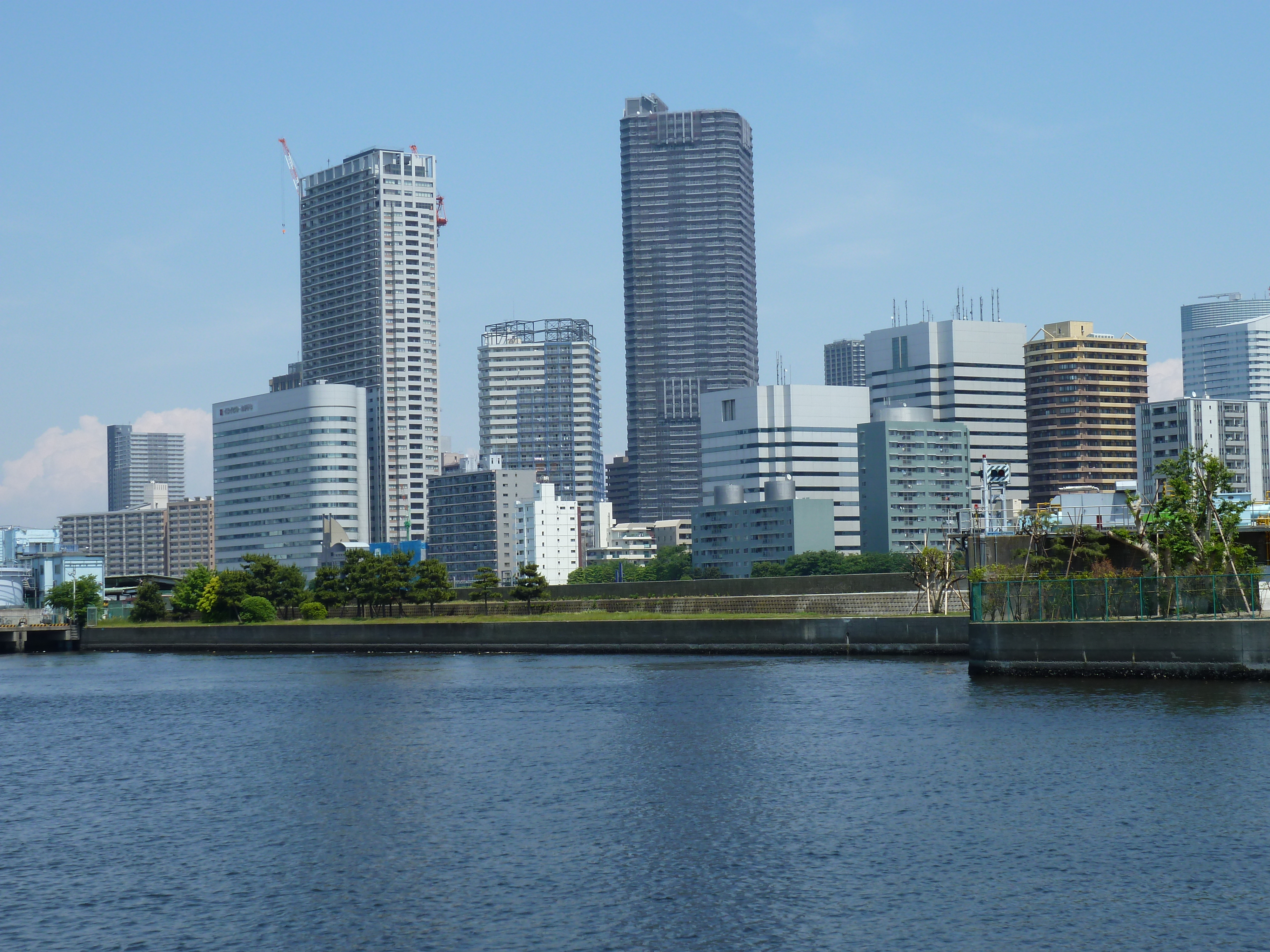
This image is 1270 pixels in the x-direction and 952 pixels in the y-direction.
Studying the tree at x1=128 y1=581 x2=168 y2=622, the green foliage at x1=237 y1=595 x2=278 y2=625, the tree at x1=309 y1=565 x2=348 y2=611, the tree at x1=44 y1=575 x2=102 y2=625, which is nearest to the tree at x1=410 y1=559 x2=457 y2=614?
the tree at x1=309 y1=565 x2=348 y2=611

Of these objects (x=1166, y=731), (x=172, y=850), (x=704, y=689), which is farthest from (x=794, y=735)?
(x=172, y=850)

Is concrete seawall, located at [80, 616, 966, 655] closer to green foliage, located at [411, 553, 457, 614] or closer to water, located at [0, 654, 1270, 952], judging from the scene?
green foliage, located at [411, 553, 457, 614]

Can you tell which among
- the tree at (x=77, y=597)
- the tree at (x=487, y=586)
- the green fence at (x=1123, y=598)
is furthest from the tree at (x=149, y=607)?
the green fence at (x=1123, y=598)

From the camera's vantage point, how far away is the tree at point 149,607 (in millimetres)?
144875

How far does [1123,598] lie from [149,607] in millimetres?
109916

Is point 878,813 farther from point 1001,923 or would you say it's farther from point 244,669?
point 244,669

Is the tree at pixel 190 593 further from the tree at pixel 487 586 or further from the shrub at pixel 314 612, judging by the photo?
the tree at pixel 487 586

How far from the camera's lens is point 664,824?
36.0 meters

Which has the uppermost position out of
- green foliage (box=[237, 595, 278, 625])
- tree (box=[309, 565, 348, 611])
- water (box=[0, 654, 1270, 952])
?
tree (box=[309, 565, 348, 611])

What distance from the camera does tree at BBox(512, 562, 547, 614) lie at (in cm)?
11725

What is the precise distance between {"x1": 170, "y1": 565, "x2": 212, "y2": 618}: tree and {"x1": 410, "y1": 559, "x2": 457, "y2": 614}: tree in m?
27.3

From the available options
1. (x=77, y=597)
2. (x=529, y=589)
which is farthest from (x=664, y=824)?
(x=77, y=597)

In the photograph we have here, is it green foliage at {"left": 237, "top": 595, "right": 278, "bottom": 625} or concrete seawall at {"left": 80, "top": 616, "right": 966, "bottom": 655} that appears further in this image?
green foliage at {"left": 237, "top": 595, "right": 278, "bottom": 625}

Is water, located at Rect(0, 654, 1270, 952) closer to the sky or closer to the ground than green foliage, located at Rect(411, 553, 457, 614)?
closer to the ground
